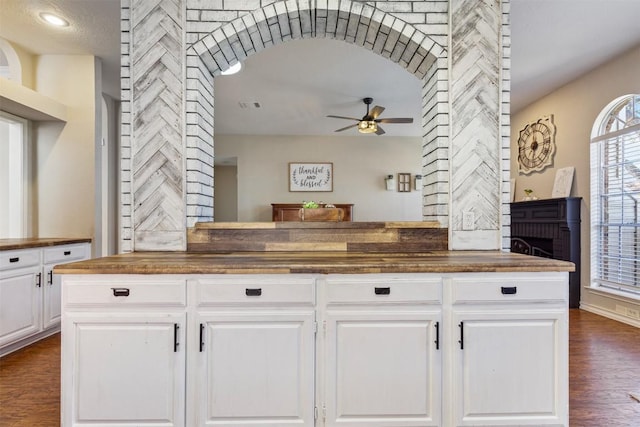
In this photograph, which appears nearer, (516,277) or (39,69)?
(516,277)

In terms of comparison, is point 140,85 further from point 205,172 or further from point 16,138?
point 16,138

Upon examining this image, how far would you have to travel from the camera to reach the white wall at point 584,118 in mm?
3413

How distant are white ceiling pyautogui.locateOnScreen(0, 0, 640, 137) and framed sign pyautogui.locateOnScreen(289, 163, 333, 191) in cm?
156

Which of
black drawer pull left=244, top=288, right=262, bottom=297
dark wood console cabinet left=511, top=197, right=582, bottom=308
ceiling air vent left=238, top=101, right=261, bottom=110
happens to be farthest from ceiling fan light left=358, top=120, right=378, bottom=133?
black drawer pull left=244, top=288, right=262, bottom=297

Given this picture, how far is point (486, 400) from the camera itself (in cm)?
148

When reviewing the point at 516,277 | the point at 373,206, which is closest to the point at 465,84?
the point at 516,277

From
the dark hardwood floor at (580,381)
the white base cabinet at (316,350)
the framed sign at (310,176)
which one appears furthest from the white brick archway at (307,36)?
the framed sign at (310,176)

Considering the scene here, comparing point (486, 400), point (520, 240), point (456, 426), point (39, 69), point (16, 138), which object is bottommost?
point (456, 426)

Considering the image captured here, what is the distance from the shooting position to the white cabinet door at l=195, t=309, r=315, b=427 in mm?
1456

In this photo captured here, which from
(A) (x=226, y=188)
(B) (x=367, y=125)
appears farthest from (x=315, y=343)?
(A) (x=226, y=188)

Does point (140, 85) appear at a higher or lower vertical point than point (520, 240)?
higher

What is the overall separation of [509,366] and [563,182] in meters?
3.67

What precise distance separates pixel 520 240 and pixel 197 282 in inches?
191

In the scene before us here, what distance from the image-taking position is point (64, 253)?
9.91ft
